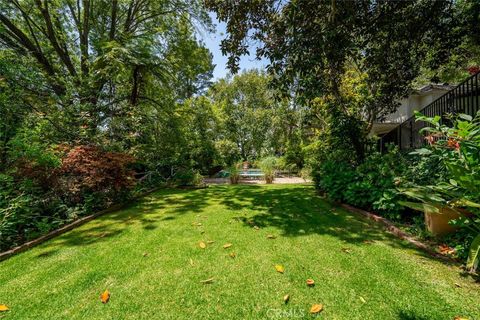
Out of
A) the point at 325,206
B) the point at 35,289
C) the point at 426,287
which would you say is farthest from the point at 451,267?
the point at 35,289

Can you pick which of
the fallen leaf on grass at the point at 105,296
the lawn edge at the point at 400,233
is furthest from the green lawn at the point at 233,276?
the lawn edge at the point at 400,233

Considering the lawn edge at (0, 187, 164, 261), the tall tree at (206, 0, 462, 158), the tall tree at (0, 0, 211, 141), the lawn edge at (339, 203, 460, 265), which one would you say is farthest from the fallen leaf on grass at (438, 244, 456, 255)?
the tall tree at (0, 0, 211, 141)

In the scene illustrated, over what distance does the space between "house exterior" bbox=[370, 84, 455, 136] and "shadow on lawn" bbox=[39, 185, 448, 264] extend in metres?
9.68

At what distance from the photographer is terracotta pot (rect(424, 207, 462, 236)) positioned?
2866 mm

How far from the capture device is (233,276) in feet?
7.63

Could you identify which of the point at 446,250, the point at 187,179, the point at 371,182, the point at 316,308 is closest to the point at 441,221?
the point at 446,250

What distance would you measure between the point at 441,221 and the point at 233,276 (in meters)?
2.79

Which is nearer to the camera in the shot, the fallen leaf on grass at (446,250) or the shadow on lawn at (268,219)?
the fallen leaf on grass at (446,250)

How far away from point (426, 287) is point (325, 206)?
3249 millimetres

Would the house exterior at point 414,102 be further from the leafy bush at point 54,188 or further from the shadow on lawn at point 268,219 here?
the leafy bush at point 54,188

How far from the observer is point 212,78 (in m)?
27.6

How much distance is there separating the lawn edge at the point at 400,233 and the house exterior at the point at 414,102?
9640 millimetres

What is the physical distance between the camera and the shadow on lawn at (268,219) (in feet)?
11.6

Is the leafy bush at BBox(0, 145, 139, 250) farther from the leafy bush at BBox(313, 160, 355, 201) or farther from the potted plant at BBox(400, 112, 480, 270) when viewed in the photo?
the potted plant at BBox(400, 112, 480, 270)
